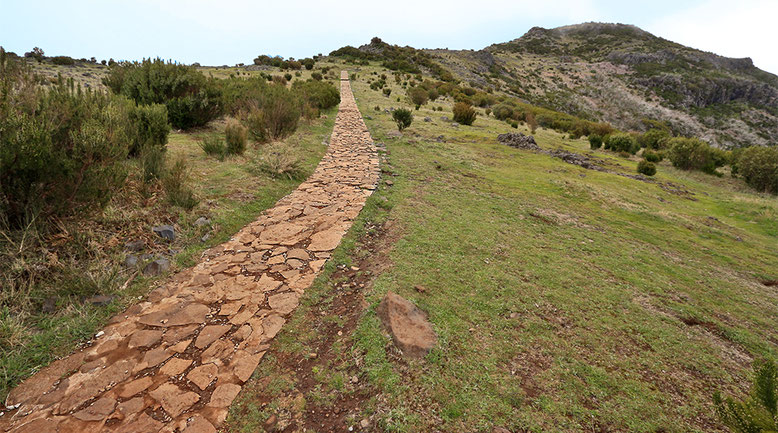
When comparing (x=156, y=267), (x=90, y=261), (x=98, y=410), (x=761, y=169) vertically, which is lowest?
(x=98, y=410)

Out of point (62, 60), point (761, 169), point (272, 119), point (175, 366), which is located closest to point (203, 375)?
point (175, 366)

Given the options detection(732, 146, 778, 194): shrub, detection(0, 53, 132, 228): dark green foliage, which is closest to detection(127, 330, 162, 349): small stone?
detection(0, 53, 132, 228): dark green foliage

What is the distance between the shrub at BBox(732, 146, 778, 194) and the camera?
10969 millimetres

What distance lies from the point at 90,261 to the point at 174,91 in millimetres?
8545

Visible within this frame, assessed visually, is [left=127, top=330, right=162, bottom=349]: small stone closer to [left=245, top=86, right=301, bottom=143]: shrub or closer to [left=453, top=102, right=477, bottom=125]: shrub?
[left=245, top=86, right=301, bottom=143]: shrub

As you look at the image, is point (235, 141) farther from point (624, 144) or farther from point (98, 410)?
point (624, 144)

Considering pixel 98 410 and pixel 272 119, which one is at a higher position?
pixel 272 119

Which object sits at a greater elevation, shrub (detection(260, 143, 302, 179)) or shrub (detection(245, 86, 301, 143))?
shrub (detection(245, 86, 301, 143))

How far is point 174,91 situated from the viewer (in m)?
9.76

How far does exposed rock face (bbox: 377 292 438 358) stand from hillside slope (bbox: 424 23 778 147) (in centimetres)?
4480

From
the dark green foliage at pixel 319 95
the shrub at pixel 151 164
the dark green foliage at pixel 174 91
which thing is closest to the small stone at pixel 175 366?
the shrub at pixel 151 164

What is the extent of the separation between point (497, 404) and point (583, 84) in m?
76.2

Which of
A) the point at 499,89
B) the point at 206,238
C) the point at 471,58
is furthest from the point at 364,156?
the point at 471,58

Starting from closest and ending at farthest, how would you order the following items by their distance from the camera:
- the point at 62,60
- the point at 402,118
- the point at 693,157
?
the point at 693,157
the point at 402,118
the point at 62,60
